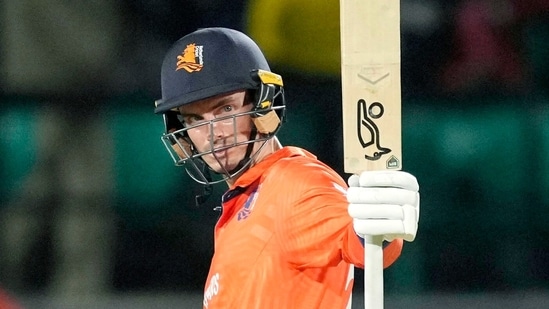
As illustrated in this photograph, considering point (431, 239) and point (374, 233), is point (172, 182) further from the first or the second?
point (374, 233)

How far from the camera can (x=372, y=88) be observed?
1.29 meters

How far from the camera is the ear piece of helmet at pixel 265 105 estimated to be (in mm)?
1609

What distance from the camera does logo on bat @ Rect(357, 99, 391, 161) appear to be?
1296 millimetres

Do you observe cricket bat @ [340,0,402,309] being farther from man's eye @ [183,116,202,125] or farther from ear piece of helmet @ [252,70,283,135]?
man's eye @ [183,116,202,125]

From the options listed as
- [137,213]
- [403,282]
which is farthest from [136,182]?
[403,282]

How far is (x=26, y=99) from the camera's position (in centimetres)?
287

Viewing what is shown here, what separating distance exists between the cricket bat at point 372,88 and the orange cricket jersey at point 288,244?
0.09 metres

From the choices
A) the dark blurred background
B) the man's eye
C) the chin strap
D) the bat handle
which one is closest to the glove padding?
the bat handle

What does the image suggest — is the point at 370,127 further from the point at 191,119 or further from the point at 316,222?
the point at 191,119

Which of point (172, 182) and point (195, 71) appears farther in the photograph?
point (172, 182)

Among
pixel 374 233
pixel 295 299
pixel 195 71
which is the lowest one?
pixel 295 299

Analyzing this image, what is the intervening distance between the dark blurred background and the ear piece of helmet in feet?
3.90

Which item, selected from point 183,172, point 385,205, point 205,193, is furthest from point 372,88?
point 183,172

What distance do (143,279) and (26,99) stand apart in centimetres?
62
